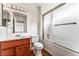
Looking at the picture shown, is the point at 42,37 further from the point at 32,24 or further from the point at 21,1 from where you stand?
the point at 21,1

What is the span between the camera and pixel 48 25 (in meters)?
2.08

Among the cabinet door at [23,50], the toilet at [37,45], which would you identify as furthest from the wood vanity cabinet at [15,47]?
the toilet at [37,45]

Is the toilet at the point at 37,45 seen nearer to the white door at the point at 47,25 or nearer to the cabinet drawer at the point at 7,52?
the white door at the point at 47,25

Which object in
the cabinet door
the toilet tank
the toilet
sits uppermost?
the toilet tank

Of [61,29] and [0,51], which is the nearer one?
[0,51]

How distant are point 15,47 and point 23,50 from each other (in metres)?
0.24

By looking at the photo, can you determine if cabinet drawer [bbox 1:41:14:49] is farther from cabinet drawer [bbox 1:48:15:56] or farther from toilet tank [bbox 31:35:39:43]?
toilet tank [bbox 31:35:39:43]

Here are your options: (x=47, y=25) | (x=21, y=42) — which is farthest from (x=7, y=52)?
(x=47, y=25)

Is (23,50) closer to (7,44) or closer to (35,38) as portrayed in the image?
(7,44)

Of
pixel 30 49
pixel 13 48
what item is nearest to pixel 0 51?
pixel 13 48

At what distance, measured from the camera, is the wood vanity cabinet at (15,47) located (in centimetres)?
188

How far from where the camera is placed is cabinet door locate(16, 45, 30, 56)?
210 centimetres

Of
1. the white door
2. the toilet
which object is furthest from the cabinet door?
the white door

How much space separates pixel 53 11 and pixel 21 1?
0.71 metres
